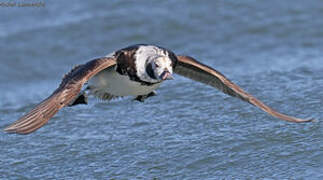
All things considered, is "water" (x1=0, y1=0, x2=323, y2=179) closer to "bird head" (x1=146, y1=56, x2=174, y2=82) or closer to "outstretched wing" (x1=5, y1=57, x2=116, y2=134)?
"bird head" (x1=146, y1=56, x2=174, y2=82)

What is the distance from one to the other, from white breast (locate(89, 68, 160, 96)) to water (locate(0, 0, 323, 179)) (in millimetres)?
693

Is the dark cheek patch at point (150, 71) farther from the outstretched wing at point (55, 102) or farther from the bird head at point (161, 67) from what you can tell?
the outstretched wing at point (55, 102)

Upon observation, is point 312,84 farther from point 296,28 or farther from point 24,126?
point 24,126

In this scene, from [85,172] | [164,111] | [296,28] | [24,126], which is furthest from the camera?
[296,28]

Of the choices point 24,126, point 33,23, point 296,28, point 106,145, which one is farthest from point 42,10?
point 24,126

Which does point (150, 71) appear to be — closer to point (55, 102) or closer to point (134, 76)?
point (134, 76)

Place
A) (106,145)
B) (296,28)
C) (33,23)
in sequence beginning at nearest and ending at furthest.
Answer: (106,145), (296,28), (33,23)

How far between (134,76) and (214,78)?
850 millimetres

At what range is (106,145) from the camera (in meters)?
6.81

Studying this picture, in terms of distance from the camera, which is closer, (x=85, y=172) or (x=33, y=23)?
(x=85, y=172)

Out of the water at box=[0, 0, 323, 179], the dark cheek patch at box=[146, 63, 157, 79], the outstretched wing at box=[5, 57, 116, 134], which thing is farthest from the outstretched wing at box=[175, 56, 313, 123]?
the outstretched wing at box=[5, 57, 116, 134]

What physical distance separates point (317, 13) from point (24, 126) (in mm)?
6626

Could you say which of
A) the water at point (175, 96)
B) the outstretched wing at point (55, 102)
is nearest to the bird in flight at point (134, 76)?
the outstretched wing at point (55, 102)

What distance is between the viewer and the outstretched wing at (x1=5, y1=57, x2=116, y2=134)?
15.5 ft
